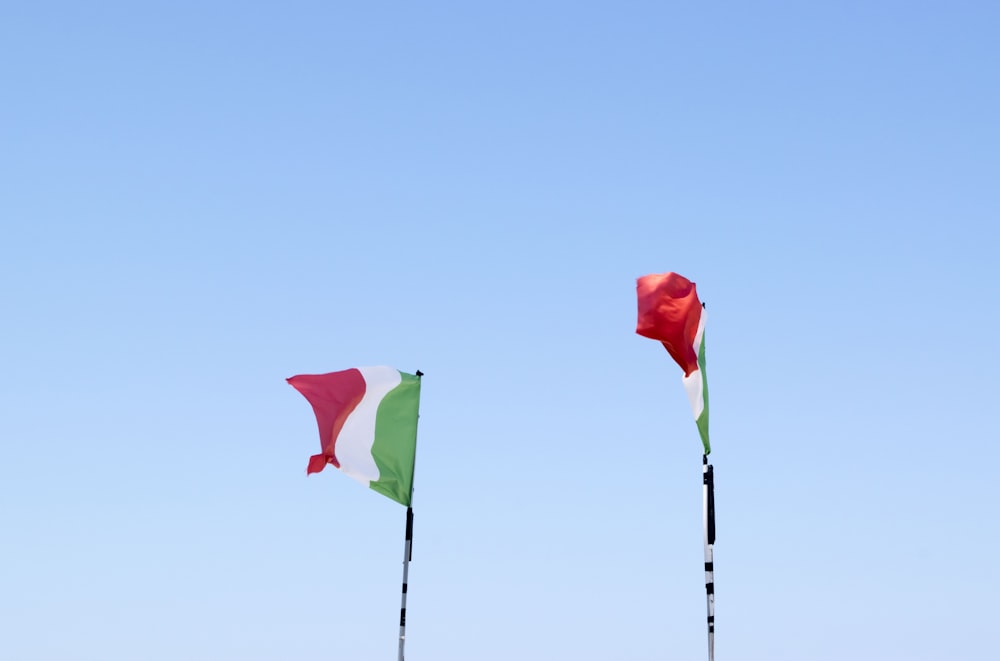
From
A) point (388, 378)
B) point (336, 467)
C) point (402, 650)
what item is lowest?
point (402, 650)

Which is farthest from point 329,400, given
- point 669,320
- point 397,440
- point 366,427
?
point 669,320

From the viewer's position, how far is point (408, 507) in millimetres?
45094

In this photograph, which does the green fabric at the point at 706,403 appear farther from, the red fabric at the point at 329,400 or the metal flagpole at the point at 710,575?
the red fabric at the point at 329,400

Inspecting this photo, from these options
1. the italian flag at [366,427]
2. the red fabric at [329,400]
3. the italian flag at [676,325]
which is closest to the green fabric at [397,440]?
the italian flag at [366,427]

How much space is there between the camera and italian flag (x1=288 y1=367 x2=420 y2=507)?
1774 inches

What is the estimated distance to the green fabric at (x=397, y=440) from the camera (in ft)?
149

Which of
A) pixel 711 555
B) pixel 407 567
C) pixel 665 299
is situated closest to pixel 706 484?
pixel 711 555

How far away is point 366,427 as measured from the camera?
45.6 meters

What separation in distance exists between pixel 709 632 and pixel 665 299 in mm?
9682

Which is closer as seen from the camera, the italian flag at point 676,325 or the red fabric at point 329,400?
the italian flag at point 676,325

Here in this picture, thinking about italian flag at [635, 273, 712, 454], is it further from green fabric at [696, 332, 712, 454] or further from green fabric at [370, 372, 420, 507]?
green fabric at [370, 372, 420, 507]

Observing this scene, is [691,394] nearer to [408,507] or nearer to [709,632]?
[709,632]

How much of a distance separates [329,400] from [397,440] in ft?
8.82

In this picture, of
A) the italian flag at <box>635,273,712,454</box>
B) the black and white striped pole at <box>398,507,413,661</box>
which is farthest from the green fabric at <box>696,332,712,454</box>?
the black and white striped pole at <box>398,507,413,661</box>
